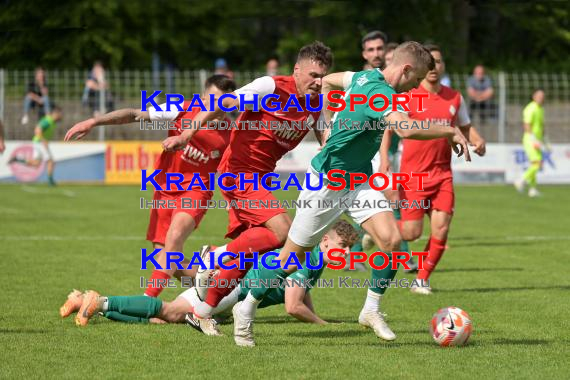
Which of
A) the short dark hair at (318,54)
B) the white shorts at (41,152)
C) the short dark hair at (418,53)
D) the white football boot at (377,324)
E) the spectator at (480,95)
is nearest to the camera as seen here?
the short dark hair at (418,53)

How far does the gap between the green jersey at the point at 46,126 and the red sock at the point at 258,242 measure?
16876 mm

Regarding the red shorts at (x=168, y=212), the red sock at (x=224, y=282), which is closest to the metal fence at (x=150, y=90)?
the red shorts at (x=168, y=212)

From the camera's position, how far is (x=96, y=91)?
25062 mm

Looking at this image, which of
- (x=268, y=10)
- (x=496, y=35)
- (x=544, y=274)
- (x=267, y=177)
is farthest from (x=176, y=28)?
(x=267, y=177)

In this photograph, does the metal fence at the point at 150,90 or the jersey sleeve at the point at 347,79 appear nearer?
the jersey sleeve at the point at 347,79

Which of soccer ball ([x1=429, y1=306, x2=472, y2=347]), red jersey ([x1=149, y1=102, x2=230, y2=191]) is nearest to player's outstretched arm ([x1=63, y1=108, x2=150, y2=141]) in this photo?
red jersey ([x1=149, y1=102, x2=230, y2=191])

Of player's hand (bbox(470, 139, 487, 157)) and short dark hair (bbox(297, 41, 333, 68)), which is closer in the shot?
short dark hair (bbox(297, 41, 333, 68))

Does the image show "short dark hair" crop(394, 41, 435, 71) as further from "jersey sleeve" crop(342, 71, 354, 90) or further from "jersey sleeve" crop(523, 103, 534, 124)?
"jersey sleeve" crop(523, 103, 534, 124)

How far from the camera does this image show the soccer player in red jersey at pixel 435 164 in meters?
10.1

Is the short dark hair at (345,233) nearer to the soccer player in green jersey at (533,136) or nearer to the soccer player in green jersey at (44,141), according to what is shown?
the soccer player in green jersey at (533,136)

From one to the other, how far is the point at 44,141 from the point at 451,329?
17.8m

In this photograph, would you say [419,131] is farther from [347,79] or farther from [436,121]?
[436,121]

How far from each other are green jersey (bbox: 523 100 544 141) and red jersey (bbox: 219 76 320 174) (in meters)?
14.8

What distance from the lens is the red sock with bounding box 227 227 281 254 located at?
295 inches
